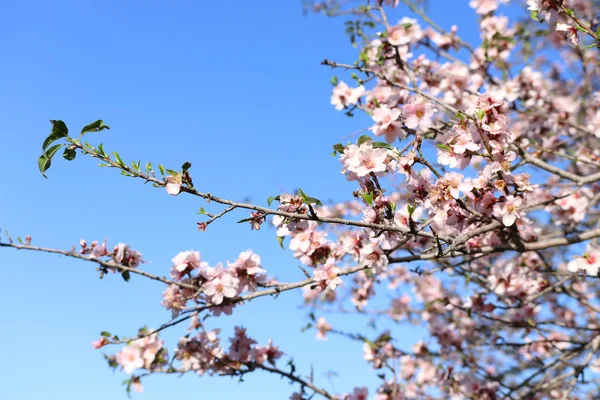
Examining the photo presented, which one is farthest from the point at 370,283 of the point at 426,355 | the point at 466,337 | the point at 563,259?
the point at 563,259

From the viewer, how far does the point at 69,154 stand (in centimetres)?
223

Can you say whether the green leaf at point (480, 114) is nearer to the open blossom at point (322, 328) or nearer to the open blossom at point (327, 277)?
the open blossom at point (327, 277)

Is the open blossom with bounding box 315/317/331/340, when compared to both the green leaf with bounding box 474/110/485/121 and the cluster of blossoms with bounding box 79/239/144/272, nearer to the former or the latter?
the cluster of blossoms with bounding box 79/239/144/272

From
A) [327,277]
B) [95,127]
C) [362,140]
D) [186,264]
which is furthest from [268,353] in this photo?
[95,127]

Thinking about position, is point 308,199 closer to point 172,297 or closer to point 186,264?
point 186,264

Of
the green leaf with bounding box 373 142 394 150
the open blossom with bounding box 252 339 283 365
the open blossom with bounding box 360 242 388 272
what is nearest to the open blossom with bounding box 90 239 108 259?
the open blossom with bounding box 252 339 283 365

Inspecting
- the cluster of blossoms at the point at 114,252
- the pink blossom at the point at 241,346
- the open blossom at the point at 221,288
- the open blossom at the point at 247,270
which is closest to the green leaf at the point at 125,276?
the cluster of blossoms at the point at 114,252

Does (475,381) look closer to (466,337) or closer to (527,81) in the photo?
(466,337)

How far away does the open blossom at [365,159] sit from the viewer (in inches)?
88.8

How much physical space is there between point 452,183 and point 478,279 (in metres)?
1.93

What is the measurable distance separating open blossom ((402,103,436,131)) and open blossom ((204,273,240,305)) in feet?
4.25

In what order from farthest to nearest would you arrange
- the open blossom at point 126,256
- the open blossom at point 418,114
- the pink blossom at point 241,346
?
1. the pink blossom at point 241,346
2. the open blossom at point 126,256
3. the open blossom at point 418,114

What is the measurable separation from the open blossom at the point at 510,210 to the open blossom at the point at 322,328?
402 centimetres

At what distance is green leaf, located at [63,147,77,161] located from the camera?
7.30 ft
